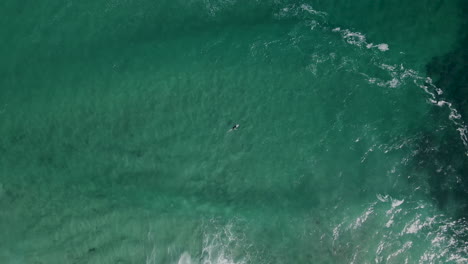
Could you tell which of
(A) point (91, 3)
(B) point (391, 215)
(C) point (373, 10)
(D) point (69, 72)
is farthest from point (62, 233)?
(C) point (373, 10)

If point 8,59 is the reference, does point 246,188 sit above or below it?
below

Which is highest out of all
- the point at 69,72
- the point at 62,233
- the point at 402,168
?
the point at 69,72

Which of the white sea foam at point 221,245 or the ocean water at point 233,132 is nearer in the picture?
the white sea foam at point 221,245

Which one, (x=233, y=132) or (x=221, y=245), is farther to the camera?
(x=233, y=132)

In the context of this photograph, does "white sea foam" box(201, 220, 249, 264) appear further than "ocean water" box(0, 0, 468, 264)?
No

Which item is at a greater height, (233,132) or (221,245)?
(233,132)

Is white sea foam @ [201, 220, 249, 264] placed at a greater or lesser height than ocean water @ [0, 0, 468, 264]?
lesser

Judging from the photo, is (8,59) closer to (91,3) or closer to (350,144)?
(91,3)

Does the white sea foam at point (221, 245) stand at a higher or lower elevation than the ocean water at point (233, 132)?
lower
